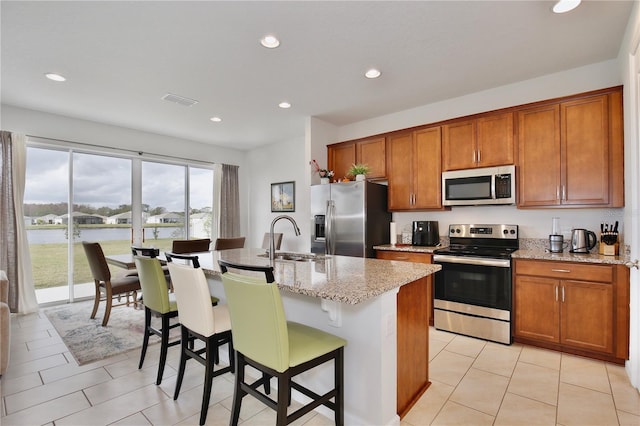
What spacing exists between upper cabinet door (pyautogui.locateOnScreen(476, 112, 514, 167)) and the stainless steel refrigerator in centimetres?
127

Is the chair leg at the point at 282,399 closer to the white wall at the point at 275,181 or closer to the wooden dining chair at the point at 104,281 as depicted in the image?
the wooden dining chair at the point at 104,281

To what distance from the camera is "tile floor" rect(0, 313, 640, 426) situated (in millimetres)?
1910

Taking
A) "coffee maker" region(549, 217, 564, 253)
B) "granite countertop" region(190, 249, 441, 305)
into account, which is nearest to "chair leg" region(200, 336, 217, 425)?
"granite countertop" region(190, 249, 441, 305)

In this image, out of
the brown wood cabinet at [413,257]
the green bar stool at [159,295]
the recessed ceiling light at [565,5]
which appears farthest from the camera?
the brown wood cabinet at [413,257]

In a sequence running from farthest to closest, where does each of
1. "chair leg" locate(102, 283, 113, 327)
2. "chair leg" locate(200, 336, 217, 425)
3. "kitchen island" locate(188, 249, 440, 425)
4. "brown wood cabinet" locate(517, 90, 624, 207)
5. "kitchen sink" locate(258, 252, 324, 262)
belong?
"chair leg" locate(102, 283, 113, 327)
"brown wood cabinet" locate(517, 90, 624, 207)
"kitchen sink" locate(258, 252, 324, 262)
"chair leg" locate(200, 336, 217, 425)
"kitchen island" locate(188, 249, 440, 425)

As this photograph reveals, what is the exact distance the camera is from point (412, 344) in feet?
6.59

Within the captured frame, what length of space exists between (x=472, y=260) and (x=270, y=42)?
280 centimetres

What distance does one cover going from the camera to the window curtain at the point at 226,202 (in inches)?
246

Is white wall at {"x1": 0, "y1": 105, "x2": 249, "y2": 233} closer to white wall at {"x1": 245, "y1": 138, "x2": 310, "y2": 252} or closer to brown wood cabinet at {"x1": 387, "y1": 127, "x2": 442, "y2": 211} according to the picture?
white wall at {"x1": 245, "y1": 138, "x2": 310, "y2": 252}

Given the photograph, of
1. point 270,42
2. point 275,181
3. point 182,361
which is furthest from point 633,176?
point 275,181

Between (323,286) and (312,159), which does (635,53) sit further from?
(312,159)

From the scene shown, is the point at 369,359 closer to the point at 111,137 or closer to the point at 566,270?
the point at 566,270

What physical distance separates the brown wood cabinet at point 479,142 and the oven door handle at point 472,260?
106cm

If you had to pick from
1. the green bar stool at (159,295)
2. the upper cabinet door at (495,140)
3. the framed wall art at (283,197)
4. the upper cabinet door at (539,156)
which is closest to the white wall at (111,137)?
the framed wall art at (283,197)
